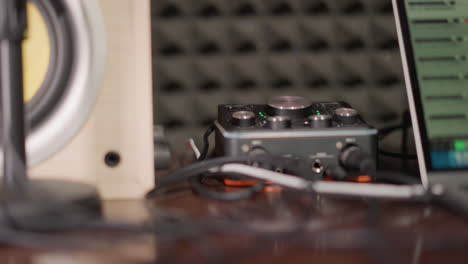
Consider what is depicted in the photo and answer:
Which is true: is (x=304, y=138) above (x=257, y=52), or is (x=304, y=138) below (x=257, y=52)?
below

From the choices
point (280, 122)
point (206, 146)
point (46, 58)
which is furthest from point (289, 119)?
point (46, 58)

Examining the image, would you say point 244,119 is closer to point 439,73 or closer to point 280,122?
point 280,122

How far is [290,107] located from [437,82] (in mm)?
160

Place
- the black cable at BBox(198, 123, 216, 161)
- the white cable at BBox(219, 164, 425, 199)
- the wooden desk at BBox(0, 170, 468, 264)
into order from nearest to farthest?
the wooden desk at BBox(0, 170, 468, 264) → the white cable at BBox(219, 164, 425, 199) → the black cable at BBox(198, 123, 216, 161)

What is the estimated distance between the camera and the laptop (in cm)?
54

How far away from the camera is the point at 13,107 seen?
1.39 ft

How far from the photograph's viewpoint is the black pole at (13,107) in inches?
16.2

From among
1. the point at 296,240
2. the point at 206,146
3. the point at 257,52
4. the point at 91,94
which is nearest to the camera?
the point at 296,240

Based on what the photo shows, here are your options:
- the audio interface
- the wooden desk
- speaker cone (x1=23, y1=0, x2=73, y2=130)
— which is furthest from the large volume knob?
speaker cone (x1=23, y1=0, x2=73, y2=130)

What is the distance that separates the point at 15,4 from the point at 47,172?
0.17 meters

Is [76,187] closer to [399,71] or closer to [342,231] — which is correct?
[342,231]

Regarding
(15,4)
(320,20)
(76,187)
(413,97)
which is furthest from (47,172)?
(320,20)

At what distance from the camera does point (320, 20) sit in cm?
86

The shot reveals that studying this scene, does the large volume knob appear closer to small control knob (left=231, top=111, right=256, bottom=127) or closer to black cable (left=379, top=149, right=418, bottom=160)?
small control knob (left=231, top=111, right=256, bottom=127)
